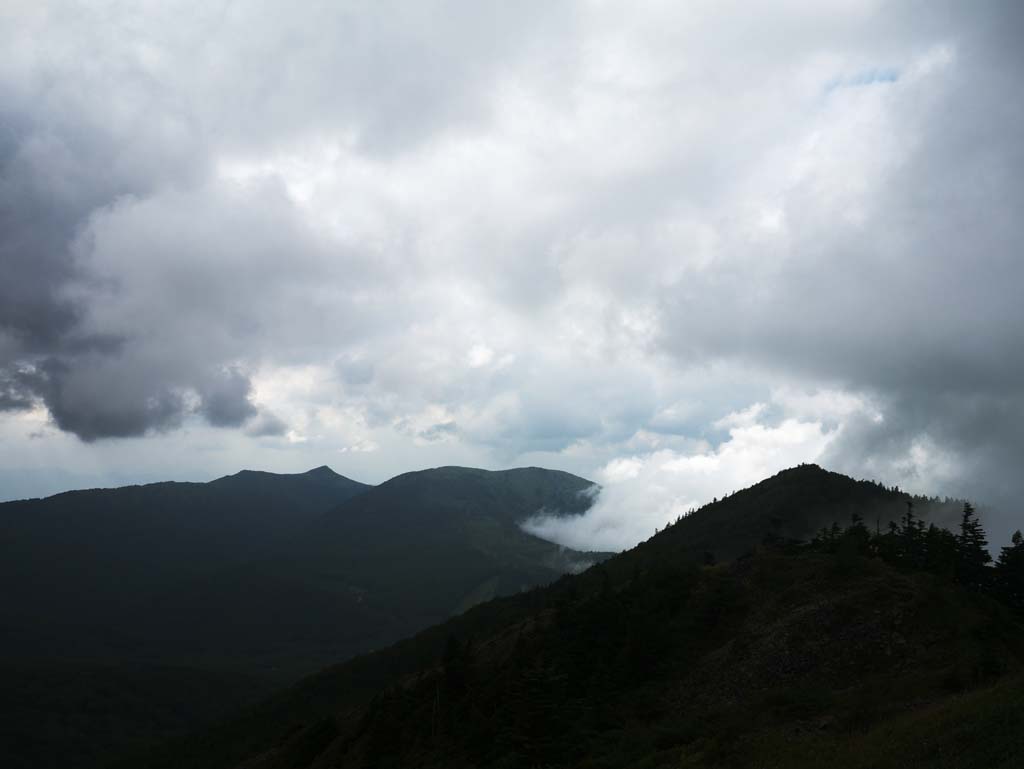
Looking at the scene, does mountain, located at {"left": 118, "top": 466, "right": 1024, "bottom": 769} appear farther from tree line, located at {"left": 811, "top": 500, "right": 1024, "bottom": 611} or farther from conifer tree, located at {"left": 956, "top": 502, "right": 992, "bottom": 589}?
conifer tree, located at {"left": 956, "top": 502, "right": 992, "bottom": 589}

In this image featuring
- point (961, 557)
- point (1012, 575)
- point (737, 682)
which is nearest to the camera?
point (737, 682)

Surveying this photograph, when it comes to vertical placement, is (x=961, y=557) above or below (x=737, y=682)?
above

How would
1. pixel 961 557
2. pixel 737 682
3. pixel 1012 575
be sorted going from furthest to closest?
1. pixel 961 557
2. pixel 1012 575
3. pixel 737 682

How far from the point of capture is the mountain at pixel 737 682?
36781 millimetres

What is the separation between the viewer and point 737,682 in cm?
6088

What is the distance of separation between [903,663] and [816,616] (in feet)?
34.7

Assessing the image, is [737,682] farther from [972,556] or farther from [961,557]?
[972,556]

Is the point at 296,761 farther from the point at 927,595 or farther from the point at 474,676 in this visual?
the point at 927,595

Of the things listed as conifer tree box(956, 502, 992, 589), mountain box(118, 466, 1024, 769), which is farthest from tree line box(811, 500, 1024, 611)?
mountain box(118, 466, 1024, 769)

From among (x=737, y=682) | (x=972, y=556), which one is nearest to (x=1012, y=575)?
(x=972, y=556)

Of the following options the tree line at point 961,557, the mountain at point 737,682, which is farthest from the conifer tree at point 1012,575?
the mountain at point 737,682

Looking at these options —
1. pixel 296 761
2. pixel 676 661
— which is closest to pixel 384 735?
pixel 296 761

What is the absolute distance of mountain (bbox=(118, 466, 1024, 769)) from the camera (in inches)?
1448

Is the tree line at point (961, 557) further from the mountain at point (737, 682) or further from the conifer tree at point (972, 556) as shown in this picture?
the mountain at point (737, 682)
